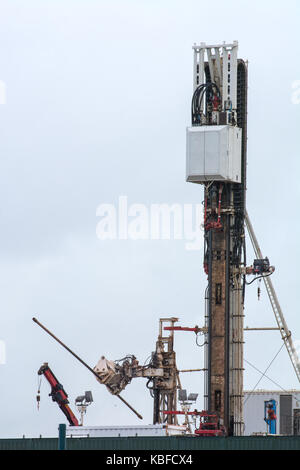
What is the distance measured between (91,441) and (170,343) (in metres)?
41.7

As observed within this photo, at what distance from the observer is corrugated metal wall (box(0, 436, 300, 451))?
379 feet

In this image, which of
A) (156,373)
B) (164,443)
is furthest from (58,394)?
(164,443)

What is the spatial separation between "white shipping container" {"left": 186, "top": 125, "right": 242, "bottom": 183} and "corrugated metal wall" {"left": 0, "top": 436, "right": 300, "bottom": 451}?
98.7 feet

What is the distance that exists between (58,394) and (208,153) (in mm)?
44410

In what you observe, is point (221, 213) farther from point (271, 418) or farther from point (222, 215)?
point (271, 418)

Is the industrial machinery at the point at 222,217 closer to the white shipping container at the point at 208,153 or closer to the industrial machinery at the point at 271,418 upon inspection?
the white shipping container at the point at 208,153

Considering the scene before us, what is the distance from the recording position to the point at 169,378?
16062 cm

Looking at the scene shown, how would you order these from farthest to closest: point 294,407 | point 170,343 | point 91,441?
point 294,407 → point 170,343 → point 91,441

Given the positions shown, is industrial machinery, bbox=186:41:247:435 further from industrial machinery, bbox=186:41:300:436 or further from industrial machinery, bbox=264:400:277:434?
industrial machinery, bbox=264:400:277:434

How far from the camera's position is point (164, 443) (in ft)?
386

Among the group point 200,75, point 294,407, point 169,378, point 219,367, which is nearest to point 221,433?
point 219,367

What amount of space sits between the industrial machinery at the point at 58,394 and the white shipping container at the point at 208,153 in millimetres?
39772
